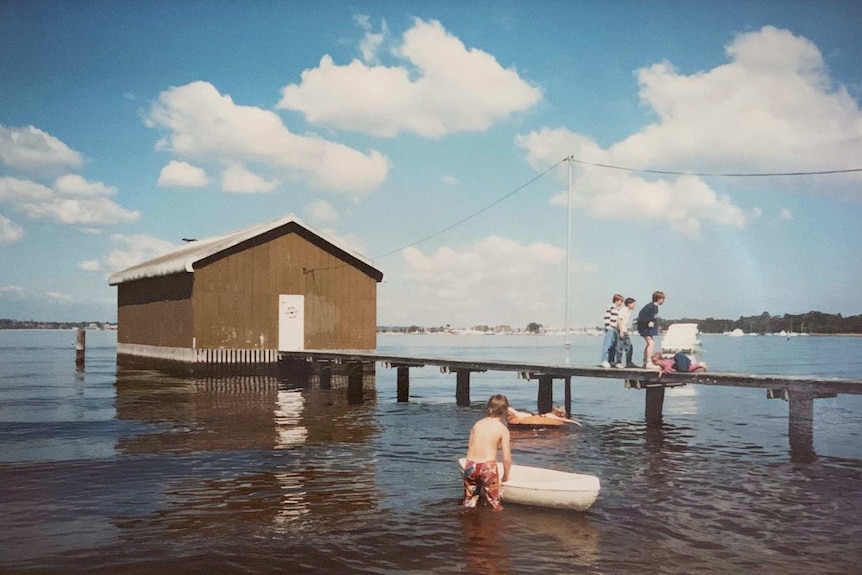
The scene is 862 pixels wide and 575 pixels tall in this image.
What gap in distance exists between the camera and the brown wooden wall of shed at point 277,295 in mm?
33656

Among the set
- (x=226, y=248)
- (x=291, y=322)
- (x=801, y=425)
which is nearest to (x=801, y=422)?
(x=801, y=425)

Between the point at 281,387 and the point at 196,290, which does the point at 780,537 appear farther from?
the point at 196,290

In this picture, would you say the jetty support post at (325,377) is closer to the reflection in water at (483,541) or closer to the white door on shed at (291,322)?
the white door on shed at (291,322)

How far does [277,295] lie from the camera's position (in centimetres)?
3506

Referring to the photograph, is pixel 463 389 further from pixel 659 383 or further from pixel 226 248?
pixel 226 248

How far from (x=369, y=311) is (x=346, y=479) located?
79.5ft

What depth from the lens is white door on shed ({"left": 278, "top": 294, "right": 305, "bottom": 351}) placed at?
35156mm

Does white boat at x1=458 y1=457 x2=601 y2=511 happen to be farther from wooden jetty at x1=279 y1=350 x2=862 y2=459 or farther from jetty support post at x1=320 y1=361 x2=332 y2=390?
jetty support post at x1=320 y1=361 x2=332 y2=390

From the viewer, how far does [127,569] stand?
8.67m

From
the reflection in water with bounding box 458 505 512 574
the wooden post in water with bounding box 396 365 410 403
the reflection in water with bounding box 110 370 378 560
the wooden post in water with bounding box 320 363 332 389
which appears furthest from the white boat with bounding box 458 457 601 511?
the wooden post in water with bounding box 320 363 332 389

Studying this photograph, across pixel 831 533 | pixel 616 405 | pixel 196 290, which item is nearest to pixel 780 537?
pixel 831 533

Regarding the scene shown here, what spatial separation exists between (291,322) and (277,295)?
1.42 m

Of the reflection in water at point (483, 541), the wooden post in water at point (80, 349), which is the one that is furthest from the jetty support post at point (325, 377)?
the wooden post in water at point (80, 349)

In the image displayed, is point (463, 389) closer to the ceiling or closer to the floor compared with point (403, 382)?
closer to the floor
